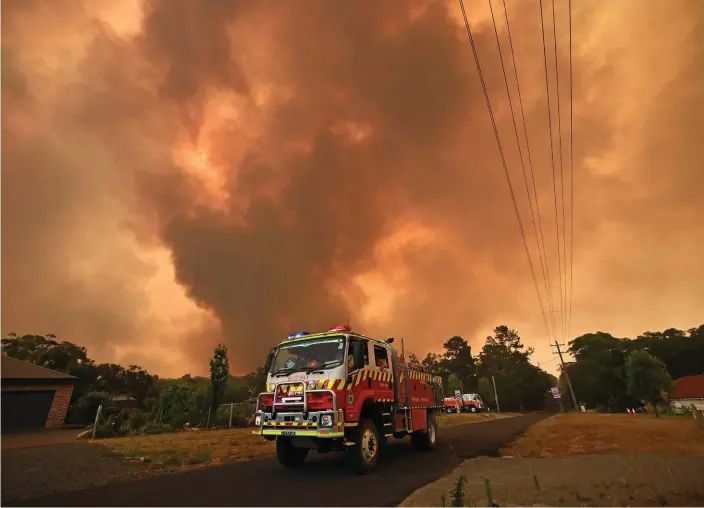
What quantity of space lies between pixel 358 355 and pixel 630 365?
4620 centimetres

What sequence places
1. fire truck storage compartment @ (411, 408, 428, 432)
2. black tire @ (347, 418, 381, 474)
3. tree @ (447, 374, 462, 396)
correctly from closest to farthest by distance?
1. black tire @ (347, 418, 381, 474)
2. fire truck storage compartment @ (411, 408, 428, 432)
3. tree @ (447, 374, 462, 396)

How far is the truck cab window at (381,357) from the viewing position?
31.9ft

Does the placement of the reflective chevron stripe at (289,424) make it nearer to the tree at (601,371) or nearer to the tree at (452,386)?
the tree at (601,371)

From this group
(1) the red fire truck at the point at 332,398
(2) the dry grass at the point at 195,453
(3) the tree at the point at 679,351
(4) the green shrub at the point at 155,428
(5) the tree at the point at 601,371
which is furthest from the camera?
(3) the tree at the point at 679,351

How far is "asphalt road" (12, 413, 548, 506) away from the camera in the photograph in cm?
589

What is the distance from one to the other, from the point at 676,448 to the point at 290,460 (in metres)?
11.7

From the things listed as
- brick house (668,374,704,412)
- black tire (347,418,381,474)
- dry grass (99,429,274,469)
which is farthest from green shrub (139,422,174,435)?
brick house (668,374,704,412)

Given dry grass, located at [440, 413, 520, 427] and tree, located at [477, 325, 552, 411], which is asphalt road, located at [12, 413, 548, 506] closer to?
dry grass, located at [440, 413, 520, 427]

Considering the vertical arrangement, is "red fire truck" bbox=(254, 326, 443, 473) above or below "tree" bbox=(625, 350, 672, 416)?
below

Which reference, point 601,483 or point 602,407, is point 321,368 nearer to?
point 601,483

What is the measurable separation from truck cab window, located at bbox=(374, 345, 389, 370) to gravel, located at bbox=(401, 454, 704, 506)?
3.00 meters

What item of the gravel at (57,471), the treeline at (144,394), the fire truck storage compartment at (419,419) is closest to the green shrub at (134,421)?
the treeline at (144,394)

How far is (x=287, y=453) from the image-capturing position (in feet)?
29.4

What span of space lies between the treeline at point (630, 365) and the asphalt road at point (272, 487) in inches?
1701
